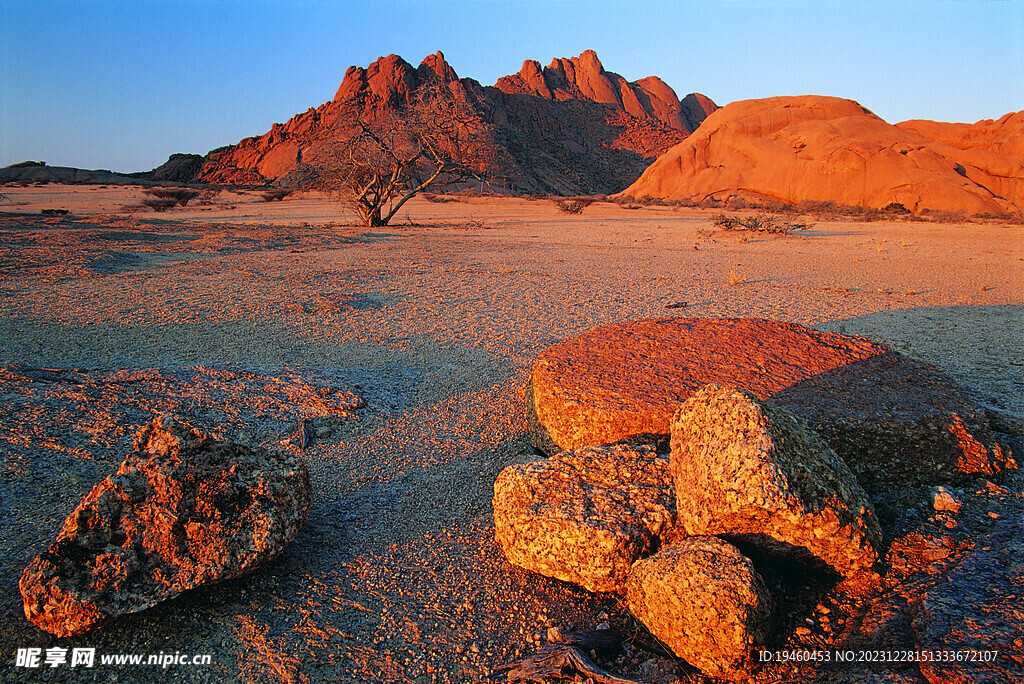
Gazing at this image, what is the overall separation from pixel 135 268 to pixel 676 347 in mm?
8559

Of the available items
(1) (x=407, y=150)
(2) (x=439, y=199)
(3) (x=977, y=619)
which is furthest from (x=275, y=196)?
(3) (x=977, y=619)

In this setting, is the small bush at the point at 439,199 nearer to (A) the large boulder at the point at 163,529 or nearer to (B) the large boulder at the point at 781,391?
(B) the large boulder at the point at 781,391

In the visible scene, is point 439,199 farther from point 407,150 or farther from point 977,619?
point 977,619

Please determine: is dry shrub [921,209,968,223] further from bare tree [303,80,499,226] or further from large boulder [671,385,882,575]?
large boulder [671,385,882,575]

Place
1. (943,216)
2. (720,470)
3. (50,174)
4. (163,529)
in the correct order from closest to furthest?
(720,470) → (163,529) → (943,216) → (50,174)

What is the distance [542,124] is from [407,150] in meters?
59.7

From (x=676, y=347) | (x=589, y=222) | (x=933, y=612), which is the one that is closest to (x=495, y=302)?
(x=676, y=347)

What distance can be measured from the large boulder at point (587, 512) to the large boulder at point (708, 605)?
210mm

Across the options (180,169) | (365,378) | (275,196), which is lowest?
(365,378)

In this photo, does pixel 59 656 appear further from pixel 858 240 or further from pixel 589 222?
pixel 589 222

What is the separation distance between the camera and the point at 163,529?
7.07ft

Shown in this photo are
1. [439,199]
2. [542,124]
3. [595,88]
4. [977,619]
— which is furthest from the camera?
[595,88]

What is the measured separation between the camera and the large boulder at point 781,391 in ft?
8.47

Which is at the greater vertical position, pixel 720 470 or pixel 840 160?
pixel 840 160
